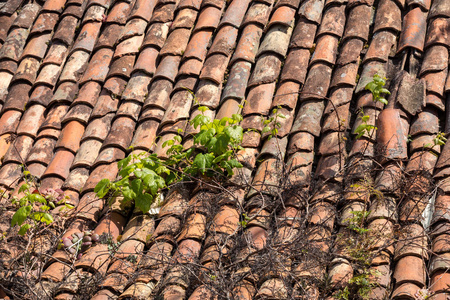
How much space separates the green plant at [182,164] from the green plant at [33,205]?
1.25ft

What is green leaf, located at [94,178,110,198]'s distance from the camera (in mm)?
4512

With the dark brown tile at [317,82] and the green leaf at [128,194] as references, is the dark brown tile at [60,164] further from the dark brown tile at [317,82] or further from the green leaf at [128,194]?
the dark brown tile at [317,82]

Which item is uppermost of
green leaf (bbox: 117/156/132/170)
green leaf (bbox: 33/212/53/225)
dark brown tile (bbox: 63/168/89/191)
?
green leaf (bbox: 117/156/132/170)

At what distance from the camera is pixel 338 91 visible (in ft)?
16.0

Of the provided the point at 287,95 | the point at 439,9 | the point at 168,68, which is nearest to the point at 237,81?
the point at 287,95

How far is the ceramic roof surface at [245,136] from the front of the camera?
12.7 feet

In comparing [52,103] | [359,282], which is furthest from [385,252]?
[52,103]

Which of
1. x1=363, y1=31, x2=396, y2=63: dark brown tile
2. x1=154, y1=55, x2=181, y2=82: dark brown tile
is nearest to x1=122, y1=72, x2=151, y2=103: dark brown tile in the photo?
x1=154, y1=55, x2=181, y2=82: dark brown tile

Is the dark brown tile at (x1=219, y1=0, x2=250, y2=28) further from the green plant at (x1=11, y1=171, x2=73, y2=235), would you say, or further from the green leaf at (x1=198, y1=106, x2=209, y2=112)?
the green plant at (x1=11, y1=171, x2=73, y2=235)

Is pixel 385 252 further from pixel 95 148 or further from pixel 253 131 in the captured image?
pixel 95 148

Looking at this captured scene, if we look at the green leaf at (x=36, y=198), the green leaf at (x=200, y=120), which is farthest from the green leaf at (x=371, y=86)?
the green leaf at (x=36, y=198)

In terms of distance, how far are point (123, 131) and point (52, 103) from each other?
0.88 meters

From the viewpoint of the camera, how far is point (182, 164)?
4.71m

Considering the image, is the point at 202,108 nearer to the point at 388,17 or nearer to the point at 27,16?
the point at 388,17
